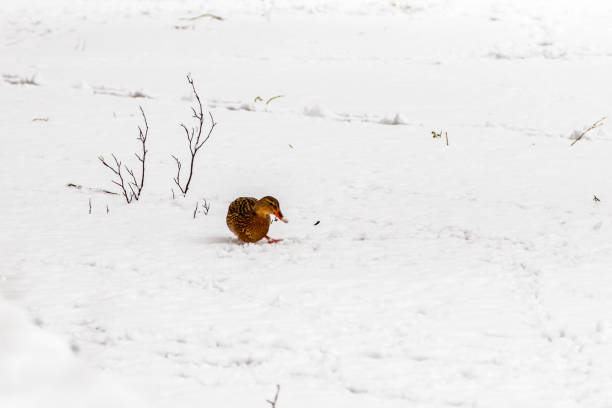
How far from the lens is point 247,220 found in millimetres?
3416

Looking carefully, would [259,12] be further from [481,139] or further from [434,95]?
[481,139]

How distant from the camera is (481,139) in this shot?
507cm

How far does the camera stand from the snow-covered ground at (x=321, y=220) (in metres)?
2.34

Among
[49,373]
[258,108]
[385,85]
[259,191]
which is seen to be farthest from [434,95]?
[49,373]

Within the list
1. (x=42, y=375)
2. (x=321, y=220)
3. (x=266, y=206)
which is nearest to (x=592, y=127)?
(x=321, y=220)

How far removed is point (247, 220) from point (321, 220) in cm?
65

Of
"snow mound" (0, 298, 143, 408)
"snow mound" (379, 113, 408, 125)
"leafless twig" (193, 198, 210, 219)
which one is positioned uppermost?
"snow mound" (379, 113, 408, 125)

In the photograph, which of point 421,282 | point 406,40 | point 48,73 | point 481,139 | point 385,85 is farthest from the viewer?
point 406,40

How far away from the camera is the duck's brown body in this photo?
341 centimetres

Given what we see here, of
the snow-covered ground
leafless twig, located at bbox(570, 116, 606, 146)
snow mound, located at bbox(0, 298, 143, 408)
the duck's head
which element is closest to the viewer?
snow mound, located at bbox(0, 298, 143, 408)

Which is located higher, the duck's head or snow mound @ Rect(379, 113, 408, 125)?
snow mound @ Rect(379, 113, 408, 125)

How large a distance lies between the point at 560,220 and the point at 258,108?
2792 millimetres

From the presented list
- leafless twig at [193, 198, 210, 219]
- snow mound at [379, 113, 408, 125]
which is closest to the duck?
leafless twig at [193, 198, 210, 219]

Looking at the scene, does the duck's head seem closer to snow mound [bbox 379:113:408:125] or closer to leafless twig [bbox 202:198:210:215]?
leafless twig [bbox 202:198:210:215]
